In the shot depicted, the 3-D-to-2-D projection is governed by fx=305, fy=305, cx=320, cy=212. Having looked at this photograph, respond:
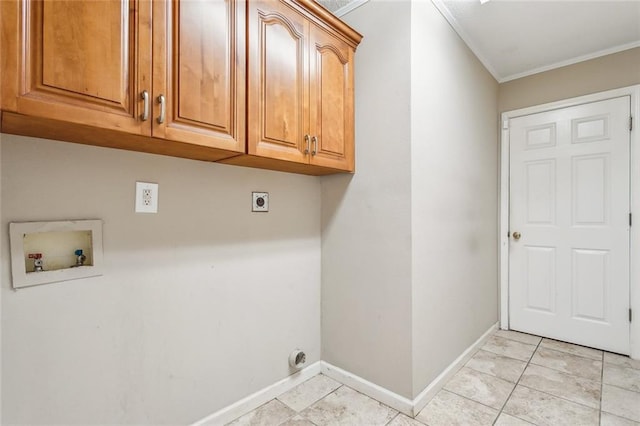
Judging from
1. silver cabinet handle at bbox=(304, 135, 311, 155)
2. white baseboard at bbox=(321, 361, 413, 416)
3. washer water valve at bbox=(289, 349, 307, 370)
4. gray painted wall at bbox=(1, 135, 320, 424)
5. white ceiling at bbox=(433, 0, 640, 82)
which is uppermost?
white ceiling at bbox=(433, 0, 640, 82)

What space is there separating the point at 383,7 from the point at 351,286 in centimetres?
176

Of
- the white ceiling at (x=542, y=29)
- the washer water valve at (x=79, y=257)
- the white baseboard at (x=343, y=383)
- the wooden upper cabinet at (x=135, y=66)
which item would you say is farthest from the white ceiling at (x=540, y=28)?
the white baseboard at (x=343, y=383)

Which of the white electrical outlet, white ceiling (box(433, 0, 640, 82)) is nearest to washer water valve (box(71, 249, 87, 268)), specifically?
the white electrical outlet

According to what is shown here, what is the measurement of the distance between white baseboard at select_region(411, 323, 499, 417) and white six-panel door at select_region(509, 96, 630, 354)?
73cm

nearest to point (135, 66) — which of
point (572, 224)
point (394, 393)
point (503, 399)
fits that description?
point (394, 393)

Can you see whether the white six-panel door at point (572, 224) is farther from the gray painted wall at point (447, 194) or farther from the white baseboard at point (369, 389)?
the white baseboard at point (369, 389)

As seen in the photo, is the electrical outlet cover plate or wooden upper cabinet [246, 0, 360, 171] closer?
wooden upper cabinet [246, 0, 360, 171]

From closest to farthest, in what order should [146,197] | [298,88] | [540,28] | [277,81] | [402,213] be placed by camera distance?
1. [146,197]
2. [277,81]
3. [298,88]
4. [402,213]
5. [540,28]

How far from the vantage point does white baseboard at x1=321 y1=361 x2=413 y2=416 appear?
5.75 feet

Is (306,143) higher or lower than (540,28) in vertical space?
lower

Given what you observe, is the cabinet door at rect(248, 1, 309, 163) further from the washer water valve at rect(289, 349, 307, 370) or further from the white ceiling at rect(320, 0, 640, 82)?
the washer water valve at rect(289, 349, 307, 370)

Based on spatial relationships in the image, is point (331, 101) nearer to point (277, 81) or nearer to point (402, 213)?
point (277, 81)

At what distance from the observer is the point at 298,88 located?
5.37 ft

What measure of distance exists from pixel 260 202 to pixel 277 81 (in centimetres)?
69
